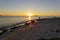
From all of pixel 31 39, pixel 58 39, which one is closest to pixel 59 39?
pixel 58 39

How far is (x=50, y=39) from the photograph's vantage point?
10.9 meters

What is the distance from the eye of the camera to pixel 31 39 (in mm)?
11703

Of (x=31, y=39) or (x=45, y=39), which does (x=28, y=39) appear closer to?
(x=31, y=39)

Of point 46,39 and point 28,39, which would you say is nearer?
point 46,39

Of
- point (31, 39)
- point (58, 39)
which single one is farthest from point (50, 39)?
point (31, 39)

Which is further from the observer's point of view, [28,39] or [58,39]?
[28,39]

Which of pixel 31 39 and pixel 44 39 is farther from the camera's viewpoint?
pixel 31 39

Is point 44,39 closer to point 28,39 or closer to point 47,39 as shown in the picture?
point 47,39

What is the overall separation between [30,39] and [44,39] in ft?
5.25

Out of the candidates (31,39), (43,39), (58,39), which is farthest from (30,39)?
(58,39)

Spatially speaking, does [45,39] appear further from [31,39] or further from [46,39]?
[31,39]

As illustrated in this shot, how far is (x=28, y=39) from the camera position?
1180 cm

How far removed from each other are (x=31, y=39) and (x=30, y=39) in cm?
13

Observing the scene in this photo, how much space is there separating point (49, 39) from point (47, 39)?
8.1 inches
